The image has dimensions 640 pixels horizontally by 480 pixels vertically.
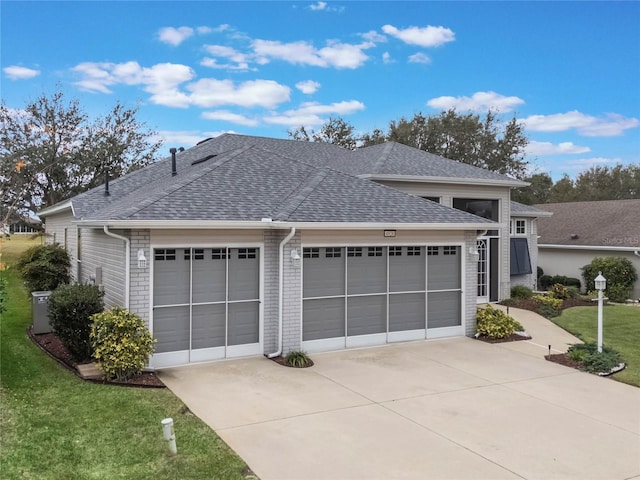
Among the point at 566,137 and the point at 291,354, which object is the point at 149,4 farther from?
the point at 566,137

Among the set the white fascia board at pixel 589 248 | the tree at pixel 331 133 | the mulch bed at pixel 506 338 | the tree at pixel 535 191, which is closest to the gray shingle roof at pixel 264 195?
the mulch bed at pixel 506 338

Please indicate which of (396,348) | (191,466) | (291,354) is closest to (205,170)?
(291,354)

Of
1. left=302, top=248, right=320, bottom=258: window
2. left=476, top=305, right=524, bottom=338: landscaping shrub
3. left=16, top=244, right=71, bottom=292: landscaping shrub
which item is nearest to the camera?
left=302, top=248, right=320, bottom=258: window

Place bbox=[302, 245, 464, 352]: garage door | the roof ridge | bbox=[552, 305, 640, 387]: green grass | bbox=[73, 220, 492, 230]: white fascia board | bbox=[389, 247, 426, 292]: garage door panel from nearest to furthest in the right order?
bbox=[73, 220, 492, 230]: white fascia board, bbox=[552, 305, 640, 387]: green grass, the roof ridge, bbox=[302, 245, 464, 352]: garage door, bbox=[389, 247, 426, 292]: garage door panel

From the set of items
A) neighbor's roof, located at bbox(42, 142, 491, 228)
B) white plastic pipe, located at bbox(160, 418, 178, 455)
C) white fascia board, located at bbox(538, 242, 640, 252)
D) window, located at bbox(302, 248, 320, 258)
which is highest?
neighbor's roof, located at bbox(42, 142, 491, 228)

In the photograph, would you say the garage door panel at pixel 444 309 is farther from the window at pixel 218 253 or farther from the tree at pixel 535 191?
the tree at pixel 535 191

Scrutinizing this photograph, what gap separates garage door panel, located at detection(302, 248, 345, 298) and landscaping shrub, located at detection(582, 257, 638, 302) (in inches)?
584

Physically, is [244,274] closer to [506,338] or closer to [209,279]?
[209,279]

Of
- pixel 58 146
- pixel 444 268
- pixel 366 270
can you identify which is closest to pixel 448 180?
pixel 444 268


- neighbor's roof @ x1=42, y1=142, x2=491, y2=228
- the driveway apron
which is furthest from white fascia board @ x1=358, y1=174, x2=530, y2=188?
the driveway apron

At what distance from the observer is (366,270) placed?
11.1 meters

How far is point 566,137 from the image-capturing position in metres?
42.8

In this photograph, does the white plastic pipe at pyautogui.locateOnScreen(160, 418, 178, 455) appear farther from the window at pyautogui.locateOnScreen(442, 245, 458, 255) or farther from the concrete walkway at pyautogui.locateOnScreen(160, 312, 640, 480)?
the window at pyautogui.locateOnScreen(442, 245, 458, 255)

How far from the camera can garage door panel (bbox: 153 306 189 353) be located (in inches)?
362
